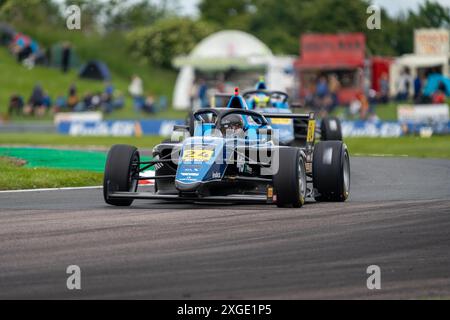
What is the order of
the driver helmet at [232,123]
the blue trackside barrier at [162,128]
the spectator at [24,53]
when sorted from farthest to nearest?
1. the spectator at [24,53]
2. the blue trackside barrier at [162,128]
3. the driver helmet at [232,123]

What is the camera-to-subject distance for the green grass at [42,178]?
747 inches

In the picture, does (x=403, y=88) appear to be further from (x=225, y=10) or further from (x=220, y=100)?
(x=225, y=10)

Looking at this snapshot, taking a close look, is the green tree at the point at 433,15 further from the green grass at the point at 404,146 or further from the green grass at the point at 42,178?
the green grass at the point at 42,178

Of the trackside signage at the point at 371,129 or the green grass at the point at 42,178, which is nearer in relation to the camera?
the green grass at the point at 42,178

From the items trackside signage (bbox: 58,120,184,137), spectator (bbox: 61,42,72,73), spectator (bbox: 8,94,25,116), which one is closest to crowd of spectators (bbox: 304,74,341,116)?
trackside signage (bbox: 58,120,184,137)

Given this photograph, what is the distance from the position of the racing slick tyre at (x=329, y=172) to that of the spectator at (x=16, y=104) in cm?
3660

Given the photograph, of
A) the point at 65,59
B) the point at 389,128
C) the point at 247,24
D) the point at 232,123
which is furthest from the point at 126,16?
the point at 232,123

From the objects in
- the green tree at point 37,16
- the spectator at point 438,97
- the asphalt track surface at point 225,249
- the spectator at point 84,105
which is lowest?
the asphalt track surface at point 225,249

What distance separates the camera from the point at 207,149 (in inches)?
580

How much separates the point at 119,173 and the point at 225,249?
4323 millimetres

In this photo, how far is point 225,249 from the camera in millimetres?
11102

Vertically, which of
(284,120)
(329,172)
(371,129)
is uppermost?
(371,129)

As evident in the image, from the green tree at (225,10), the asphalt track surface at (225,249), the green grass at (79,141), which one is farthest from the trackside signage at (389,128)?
the green tree at (225,10)
